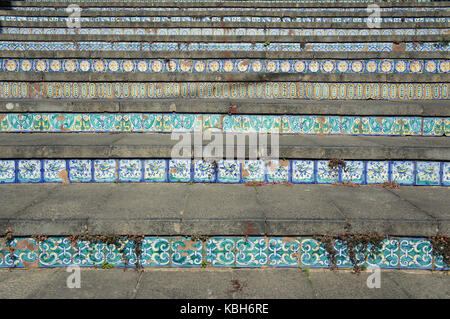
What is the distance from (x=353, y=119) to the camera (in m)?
3.76

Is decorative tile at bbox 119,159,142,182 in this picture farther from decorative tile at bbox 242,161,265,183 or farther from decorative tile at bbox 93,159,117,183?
decorative tile at bbox 242,161,265,183

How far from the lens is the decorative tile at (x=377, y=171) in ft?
9.91

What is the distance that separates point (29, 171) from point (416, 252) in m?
3.24

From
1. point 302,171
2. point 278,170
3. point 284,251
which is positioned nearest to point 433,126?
point 302,171

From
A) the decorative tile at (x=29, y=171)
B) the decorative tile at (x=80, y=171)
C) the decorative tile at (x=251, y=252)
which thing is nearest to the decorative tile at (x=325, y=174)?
the decorative tile at (x=251, y=252)

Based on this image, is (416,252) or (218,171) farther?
(218,171)

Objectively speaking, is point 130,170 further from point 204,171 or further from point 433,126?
point 433,126

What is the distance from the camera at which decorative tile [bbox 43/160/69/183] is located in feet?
9.82

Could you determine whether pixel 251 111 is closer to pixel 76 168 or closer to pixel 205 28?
pixel 76 168

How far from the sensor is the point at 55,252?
223 cm

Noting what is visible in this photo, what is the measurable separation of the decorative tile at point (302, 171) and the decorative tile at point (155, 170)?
1.20 metres

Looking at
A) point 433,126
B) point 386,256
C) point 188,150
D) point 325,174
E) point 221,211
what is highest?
point 433,126
